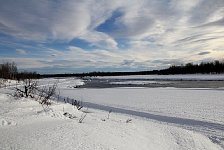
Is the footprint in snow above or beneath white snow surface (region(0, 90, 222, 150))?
above

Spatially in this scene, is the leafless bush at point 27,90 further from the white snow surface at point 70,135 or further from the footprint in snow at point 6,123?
the footprint in snow at point 6,123

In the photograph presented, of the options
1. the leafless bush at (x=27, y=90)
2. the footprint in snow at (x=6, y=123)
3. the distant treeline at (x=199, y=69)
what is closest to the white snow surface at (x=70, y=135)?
the footprint in snow at (x=6, y=123)

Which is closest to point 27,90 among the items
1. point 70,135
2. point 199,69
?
point 70,135

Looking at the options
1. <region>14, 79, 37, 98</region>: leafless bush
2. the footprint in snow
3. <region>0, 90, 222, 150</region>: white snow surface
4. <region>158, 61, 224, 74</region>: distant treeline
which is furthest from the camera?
<region>158, 61, 224, 74</region>: distant treeline

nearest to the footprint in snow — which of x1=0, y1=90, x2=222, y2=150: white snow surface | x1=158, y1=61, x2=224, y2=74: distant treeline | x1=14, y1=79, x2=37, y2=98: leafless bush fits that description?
x1=0, y1=90, x2=222, y2=150: white snow surface

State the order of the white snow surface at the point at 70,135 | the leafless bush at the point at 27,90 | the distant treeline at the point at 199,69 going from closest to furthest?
the white snow surface at the point at 70,135 → the leafless bush at the point at 27,90 → the distant treeline at the point at 199,69

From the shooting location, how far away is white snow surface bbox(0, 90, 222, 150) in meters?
3.59

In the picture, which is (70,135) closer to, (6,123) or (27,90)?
(6,123)

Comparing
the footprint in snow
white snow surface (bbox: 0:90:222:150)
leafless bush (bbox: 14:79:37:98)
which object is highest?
leafless bush (bbox: 14:79:37:98)

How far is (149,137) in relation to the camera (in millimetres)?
4934

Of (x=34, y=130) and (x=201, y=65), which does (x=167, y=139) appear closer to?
(x=34, y=130)

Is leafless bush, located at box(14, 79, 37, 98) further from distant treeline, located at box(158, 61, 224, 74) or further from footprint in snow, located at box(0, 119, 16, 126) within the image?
distant treeline, located at box(158, 61, 224, 74)

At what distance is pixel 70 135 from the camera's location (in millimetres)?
3973

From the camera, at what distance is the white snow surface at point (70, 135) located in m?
3.59
